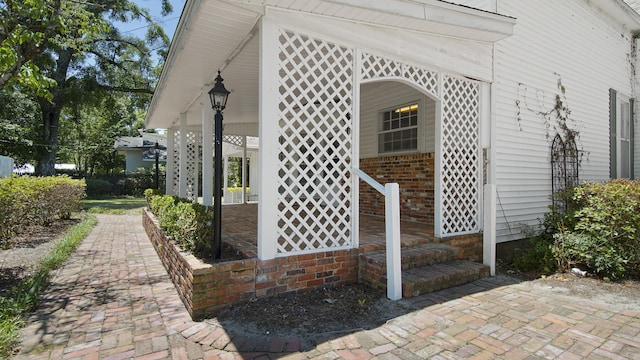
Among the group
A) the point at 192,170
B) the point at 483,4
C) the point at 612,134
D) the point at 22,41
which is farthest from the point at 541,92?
the point at 22,41

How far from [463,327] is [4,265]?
5863 mm

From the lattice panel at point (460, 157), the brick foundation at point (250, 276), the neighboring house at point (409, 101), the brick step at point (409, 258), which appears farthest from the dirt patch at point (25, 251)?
the lattice panel at point (460, 157)

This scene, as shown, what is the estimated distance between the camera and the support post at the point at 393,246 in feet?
11.1

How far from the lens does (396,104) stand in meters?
6.64

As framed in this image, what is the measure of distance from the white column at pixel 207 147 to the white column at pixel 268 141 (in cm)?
233

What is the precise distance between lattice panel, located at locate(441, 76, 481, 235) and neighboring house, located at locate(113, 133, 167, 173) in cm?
2094

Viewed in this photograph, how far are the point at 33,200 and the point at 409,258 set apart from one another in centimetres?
729

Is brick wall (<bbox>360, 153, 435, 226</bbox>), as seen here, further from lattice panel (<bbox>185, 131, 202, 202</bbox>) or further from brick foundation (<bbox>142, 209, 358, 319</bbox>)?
lattice panel (<bbox>185, 131, 202, 202</bbox>)

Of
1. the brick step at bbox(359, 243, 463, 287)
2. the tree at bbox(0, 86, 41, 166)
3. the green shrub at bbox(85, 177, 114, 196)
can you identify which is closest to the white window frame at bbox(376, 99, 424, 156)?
the brick step at bbox(359, 243, 463, 287)

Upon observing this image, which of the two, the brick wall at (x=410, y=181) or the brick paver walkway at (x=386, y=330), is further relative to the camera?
the brick wall at (x=410, y=181)

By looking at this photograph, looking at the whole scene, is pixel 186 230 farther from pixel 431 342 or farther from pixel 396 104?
pixel 396 104

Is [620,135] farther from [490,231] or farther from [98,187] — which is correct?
[98,187]

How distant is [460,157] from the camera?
5.20 m

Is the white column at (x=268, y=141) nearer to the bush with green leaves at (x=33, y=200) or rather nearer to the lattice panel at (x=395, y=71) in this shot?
the lattice panel at (x=395, y=71)
